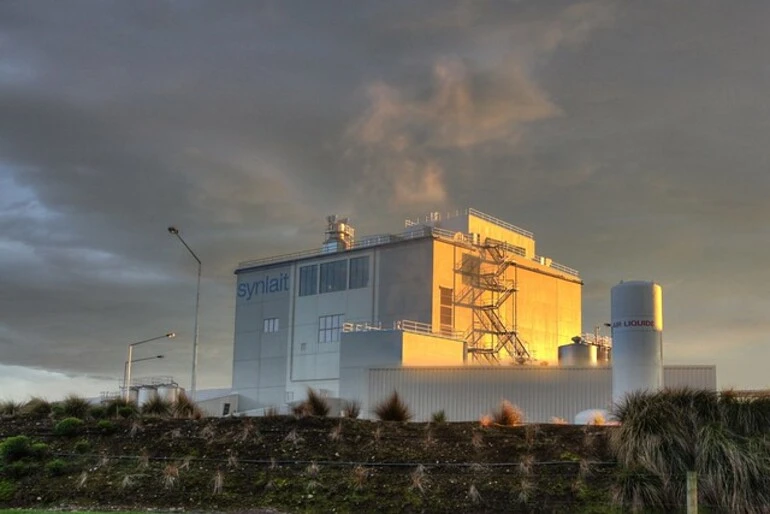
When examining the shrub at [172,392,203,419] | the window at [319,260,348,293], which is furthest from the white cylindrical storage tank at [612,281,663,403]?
the window at [319,260,348,293]

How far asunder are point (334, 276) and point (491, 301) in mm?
12598

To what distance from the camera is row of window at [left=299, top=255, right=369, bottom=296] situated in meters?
63.1

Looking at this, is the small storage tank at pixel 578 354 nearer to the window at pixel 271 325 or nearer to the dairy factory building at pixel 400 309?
the dairy factory building at pixel 400 309

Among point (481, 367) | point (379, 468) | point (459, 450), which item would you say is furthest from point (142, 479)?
point (481, 367)

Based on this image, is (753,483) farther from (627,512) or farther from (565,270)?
(565,270)

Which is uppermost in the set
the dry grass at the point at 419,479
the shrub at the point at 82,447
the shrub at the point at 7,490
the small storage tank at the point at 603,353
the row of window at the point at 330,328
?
the row of window at the point at 330,328

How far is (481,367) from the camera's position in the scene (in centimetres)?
4419

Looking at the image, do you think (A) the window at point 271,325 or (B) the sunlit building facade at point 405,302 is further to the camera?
(A) the window at point 271,325

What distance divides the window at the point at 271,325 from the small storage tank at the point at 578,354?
24098mm

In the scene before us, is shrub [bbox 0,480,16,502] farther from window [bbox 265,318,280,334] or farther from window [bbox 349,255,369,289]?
window [bbox 265,318,280,334]

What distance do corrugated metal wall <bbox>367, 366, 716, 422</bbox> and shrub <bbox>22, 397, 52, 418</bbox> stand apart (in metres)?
20.2

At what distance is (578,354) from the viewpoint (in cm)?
5403

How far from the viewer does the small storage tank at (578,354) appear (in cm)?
5375

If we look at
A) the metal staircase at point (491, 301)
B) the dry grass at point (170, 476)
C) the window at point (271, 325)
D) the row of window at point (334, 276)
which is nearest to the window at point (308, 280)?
the row of window at point (334, 276)
